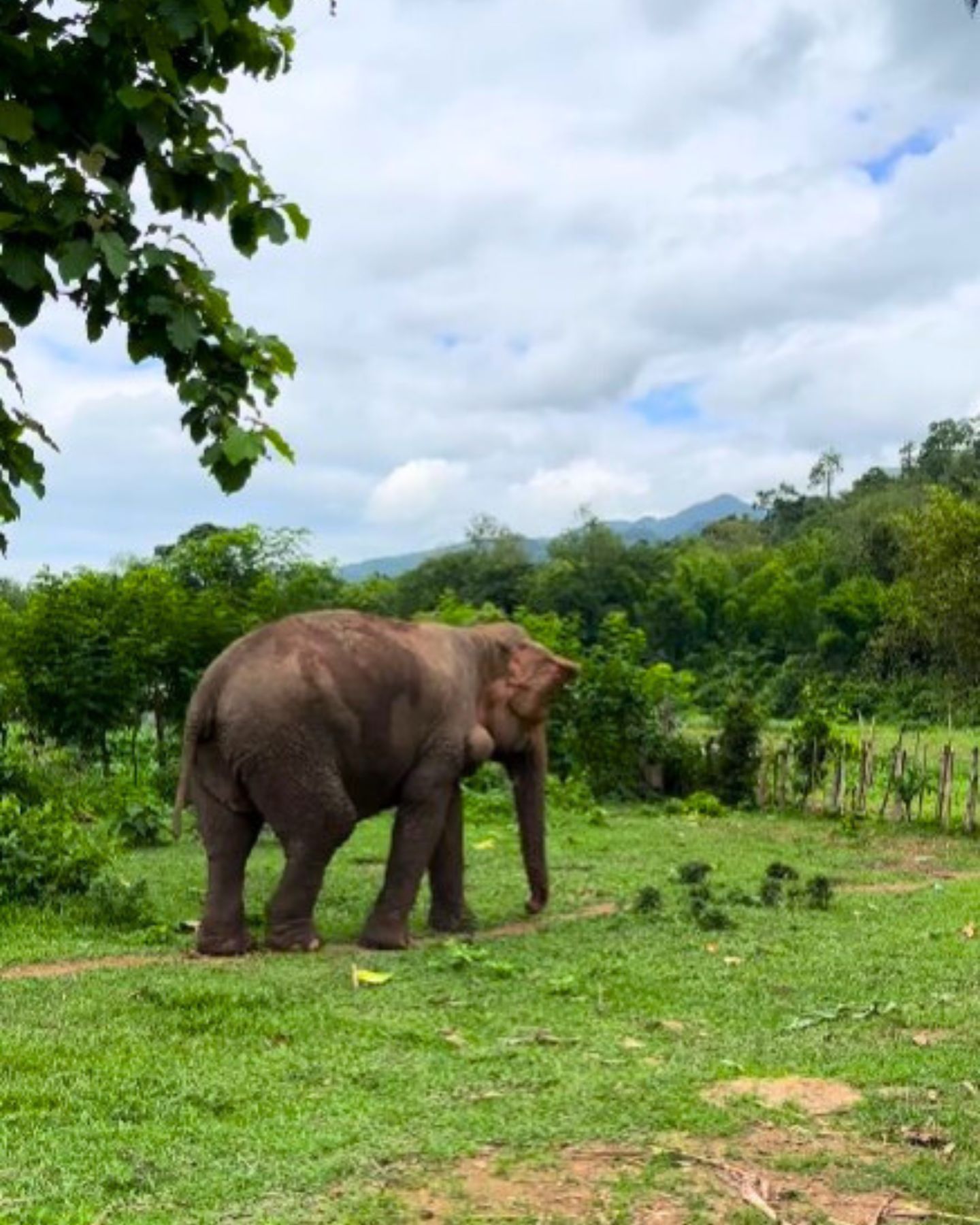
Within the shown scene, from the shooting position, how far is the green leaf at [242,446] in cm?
335

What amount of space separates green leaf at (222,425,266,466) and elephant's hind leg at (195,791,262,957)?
7.80m

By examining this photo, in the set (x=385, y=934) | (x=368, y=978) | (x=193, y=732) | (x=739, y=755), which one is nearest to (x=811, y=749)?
(x=739, y=755)

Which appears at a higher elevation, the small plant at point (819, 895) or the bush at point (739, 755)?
the bush at point (739, 755)

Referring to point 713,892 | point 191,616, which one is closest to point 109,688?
point 191,616

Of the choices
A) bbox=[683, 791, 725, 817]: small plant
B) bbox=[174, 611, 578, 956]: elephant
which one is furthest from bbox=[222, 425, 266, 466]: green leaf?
bbox=[683, 791, 725, 817]: small plant

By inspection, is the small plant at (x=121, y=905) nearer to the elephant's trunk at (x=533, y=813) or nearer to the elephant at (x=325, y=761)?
the elephant at (x=325, y=761)

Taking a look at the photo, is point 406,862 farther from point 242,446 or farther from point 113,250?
point 113,250

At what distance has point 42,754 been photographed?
2339 cm

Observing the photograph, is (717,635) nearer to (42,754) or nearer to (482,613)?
(482,613)

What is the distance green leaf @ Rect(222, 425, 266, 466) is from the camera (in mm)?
3346

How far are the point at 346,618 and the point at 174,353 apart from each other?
8138 millimetres

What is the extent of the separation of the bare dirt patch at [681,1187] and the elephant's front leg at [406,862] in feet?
17.2

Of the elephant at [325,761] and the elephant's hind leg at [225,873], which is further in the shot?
the elephant at [325,761]

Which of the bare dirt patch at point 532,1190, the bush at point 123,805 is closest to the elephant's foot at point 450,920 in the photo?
the bush at point 123,805
